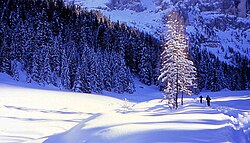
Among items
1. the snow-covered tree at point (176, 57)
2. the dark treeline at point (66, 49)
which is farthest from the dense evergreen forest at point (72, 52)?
the snow-covered tree at point (176, 57)

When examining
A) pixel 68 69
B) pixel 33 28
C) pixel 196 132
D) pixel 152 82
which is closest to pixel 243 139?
pixel 196 132

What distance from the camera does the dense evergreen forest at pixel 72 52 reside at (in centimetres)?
5506

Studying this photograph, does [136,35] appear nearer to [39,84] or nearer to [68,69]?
[68,69]

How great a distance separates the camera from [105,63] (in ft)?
219

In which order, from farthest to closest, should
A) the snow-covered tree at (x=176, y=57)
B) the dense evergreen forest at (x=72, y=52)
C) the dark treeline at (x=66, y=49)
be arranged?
the dense evergreen forest at (x=72, y=52)
the dark treeline at (x=66, y=49)
the snow-covered tree at (x=176, y=57)

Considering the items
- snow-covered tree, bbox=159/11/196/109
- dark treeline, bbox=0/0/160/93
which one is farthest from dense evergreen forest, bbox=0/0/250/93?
snow-covered tree, bbox=159/11/196/109

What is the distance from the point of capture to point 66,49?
2771 inches

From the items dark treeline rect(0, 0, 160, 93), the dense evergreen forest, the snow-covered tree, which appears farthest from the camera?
the dense evergreen forest

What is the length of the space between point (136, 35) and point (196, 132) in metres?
88.9

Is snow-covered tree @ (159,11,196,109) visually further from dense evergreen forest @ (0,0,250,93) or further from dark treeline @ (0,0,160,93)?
dark treeline @ (0,0,160,93)

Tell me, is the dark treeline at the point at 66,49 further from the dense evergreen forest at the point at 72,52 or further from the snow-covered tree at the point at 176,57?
the snow-covered tree at the point at 176,57

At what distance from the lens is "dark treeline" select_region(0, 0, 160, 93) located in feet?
179

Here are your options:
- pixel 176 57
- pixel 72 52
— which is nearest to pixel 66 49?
pixel 72 52

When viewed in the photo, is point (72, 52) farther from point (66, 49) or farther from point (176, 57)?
point (176, 57)
